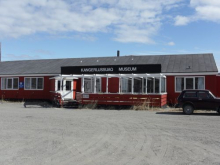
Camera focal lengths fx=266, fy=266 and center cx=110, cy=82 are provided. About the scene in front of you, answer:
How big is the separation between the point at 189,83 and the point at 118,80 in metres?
6.11

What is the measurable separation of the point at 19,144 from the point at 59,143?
1137 millimetres

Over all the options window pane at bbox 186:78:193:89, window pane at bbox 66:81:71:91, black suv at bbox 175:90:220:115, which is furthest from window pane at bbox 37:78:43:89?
black suv at bbox 175:90:220:115

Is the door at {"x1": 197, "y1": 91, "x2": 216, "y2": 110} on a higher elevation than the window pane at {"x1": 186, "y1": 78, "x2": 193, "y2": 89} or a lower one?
lower

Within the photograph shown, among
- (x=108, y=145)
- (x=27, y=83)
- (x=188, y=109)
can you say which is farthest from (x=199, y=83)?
(x=27, y=83)

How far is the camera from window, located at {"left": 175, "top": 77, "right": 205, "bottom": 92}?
21531 mm

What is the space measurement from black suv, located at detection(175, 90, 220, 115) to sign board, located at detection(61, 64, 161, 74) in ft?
14.3

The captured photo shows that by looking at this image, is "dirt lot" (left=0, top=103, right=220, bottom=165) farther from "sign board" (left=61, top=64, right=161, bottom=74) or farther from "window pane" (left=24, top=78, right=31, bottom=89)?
"window pane" (left=24, top=78, right=31, bottom=89)

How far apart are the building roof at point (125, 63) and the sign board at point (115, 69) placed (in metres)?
→ 2.71

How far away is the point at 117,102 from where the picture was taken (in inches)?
782

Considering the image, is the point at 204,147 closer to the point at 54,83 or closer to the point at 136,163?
the point at 136,163

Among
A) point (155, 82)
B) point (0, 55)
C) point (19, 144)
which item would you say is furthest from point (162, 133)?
point (0, 55)

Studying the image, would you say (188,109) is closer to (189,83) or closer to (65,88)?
(189,83)

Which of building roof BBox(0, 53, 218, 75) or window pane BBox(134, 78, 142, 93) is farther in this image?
building roof BBox(0, 53, 218, 75)

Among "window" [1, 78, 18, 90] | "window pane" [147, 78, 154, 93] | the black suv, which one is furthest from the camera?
"window" [1, 78, 18, 90]
